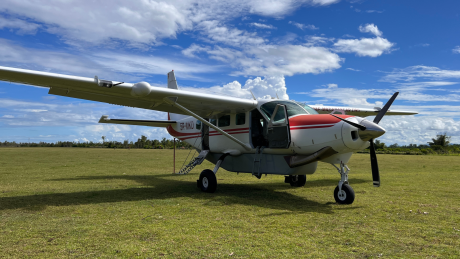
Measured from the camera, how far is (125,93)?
25.7 ft

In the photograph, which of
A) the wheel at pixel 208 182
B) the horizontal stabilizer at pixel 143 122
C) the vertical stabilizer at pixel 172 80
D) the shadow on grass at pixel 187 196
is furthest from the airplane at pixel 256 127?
the vertical stabilizer at pixel 172 80

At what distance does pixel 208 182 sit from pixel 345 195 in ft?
13.3

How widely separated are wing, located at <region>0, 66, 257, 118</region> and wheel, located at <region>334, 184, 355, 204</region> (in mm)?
3591

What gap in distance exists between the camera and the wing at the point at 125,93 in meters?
6.83

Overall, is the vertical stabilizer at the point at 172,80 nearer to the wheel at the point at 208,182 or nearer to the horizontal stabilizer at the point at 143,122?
the horizontal stabilizer at the point at 143,122

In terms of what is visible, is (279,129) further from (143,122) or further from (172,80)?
(172,80)

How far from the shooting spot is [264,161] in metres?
8.88

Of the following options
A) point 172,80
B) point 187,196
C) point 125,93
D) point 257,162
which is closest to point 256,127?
point 257,162

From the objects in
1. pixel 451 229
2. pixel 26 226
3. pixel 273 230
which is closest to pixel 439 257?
pixel 451 229

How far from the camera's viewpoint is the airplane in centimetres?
689

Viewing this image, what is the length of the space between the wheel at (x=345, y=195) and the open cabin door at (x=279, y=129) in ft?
5.94

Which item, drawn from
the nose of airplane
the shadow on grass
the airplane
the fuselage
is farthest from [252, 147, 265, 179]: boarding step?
the nose of airplane

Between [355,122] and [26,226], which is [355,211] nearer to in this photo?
[355,122]

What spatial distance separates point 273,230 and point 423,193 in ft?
20.8
